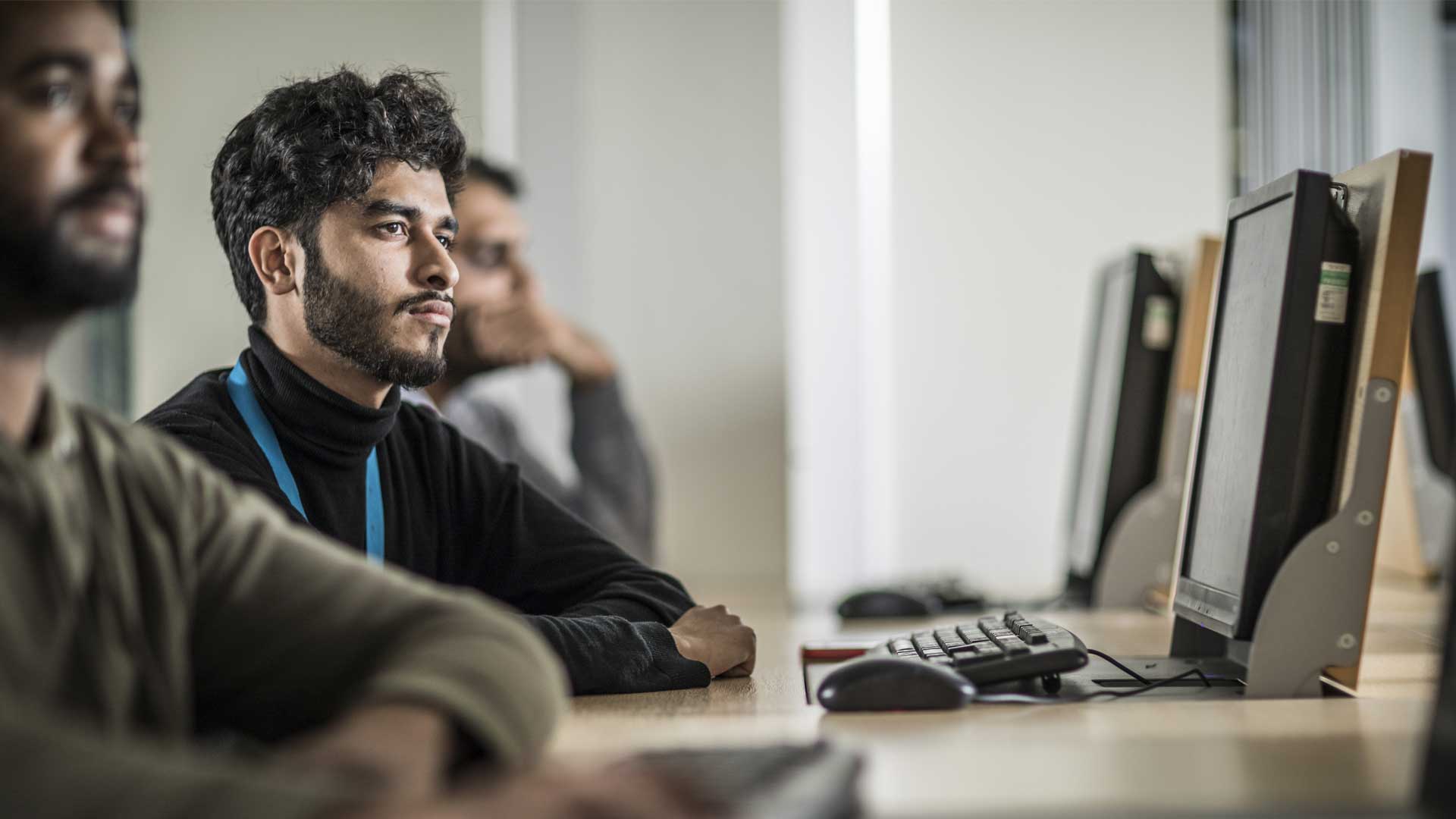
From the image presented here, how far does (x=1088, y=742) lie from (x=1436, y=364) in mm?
1865

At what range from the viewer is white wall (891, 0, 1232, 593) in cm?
367

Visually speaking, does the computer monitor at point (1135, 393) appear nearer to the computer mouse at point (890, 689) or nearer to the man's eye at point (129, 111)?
the computer mouse at point (890, 689)

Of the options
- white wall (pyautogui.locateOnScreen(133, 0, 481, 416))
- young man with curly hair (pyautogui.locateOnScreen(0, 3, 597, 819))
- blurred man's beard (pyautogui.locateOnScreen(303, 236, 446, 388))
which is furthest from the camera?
white wall (pyautogui.locateOnScreen(133, 0, 481, 416))

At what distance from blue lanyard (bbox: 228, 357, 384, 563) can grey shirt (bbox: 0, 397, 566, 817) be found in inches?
18.0

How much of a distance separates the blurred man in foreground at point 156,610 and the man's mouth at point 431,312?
60 centimetres

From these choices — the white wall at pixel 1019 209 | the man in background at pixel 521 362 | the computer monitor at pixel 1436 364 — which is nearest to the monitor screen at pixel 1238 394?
the computer monitor at pixel 1436 364

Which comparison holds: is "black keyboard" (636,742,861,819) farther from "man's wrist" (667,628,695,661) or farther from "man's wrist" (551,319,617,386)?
"man's wrist" (551,319,617,386)

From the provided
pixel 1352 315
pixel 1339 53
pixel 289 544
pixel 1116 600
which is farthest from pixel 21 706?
pixel 1339 53

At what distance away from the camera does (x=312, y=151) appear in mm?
1459

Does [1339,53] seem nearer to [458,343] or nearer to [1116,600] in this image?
[1116,600]

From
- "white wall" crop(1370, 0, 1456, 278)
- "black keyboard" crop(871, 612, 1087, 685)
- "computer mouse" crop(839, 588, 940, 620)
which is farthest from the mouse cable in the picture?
"white wall" crop(1370, 0, 1456, 278)

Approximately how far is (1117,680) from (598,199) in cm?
286

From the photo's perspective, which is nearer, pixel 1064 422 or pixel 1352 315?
pixel 1352 315

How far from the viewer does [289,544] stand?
873 millimetres
